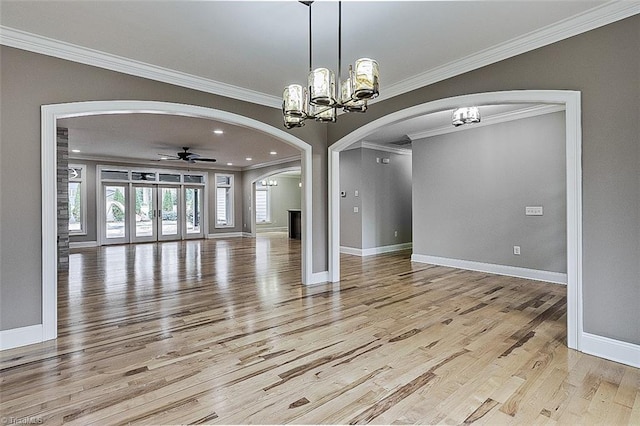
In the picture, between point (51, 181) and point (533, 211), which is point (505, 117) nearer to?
point (533, 211)

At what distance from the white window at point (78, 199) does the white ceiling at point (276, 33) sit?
8287mm

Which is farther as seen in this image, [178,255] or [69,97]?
[178,255]

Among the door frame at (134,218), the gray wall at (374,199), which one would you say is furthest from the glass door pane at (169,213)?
the gray wall at (374,199)

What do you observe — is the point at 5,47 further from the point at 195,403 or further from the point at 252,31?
the point at 195,403

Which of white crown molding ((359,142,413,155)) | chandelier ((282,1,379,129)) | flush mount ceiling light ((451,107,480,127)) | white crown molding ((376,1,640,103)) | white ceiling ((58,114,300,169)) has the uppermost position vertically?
white ceiling ((58,114,300,169))

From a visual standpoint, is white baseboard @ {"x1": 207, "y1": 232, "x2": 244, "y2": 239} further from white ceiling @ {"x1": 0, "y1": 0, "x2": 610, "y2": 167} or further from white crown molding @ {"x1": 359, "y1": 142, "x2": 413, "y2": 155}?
white ceiling @ {"x1": 0, "y1": 0, "x2": 610, "y2": 167}

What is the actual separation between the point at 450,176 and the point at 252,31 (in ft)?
15.7

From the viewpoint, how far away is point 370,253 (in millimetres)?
7805

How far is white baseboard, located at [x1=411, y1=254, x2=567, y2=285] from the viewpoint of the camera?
4.98m

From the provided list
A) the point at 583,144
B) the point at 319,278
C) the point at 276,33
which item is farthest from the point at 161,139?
the point at 583,144

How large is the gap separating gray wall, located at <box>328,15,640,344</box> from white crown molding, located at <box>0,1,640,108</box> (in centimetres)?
9

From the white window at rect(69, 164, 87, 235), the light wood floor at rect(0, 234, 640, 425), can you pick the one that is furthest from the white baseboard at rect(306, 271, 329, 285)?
the white window at rect(69, 164, 87, 235)

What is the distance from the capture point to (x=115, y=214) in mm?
10430

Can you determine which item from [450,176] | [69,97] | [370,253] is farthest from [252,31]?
[370,253]
